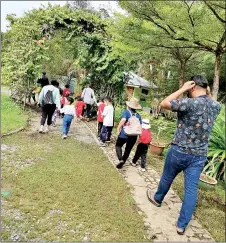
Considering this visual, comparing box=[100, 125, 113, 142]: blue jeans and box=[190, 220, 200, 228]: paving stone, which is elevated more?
box=[100, 125, 113, 142]: blue jeans

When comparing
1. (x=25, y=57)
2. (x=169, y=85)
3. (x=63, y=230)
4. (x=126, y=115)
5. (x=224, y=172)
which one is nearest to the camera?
(x=63, y=230)

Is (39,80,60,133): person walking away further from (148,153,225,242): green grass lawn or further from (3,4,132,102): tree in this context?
(3,4,132,102): tree

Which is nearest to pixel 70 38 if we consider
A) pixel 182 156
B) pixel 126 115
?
pixel 126 115

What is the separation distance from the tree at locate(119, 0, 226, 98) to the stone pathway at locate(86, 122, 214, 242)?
342 cm

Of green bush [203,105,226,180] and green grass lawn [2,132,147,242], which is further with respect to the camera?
green bush [203,105,226,180]

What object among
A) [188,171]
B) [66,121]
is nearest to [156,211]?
[188,171]

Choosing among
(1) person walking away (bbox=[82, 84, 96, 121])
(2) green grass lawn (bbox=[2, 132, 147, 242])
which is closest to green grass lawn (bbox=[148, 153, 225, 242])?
(2) green grass lawn (bbox=[2, 132, 147, 242])

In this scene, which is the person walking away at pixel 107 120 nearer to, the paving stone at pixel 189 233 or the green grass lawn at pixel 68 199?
the green grass lawn at pixel 68 199

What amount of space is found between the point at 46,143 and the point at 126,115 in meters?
2.58

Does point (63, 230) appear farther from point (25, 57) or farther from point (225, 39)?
point (25, 57)

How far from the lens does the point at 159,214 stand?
4.55m

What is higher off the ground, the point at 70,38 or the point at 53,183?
the point at 70,38

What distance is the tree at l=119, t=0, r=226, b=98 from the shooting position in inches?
267

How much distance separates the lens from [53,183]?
5004mm
